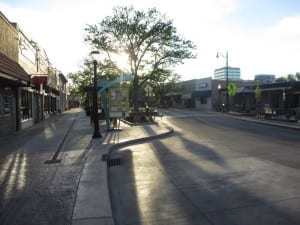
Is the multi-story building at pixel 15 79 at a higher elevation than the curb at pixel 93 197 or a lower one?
higher

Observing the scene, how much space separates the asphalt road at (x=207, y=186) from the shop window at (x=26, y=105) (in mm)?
12213

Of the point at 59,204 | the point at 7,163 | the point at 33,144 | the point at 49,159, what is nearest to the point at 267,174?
the point at 59,204

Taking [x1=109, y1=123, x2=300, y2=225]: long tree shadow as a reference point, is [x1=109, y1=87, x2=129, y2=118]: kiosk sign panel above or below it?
above

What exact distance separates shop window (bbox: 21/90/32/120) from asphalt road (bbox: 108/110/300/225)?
40.1ft

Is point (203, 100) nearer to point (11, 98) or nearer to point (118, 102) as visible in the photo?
point (118, 102)

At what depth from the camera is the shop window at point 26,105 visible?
21.9m

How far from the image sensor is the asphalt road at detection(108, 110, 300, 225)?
216 inches

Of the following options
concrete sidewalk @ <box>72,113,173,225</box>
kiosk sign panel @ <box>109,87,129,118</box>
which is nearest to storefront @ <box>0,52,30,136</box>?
kiosk sign panel @ <box>109,87,129,118</box>

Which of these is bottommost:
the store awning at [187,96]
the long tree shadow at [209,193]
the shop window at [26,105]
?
the long tree shadow at [209,193]

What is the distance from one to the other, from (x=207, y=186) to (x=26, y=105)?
1867cm

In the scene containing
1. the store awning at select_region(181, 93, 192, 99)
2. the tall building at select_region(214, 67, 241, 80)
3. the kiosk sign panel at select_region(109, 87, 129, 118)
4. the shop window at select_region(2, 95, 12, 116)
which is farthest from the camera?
the tall building at select_region(214, 67, 241, 80)

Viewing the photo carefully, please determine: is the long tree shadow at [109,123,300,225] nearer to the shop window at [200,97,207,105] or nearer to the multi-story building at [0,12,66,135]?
the multi-story building at [0,12,66,135]

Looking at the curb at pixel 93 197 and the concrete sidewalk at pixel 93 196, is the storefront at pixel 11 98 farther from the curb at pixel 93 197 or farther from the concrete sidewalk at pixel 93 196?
the curb at pixel 93 197

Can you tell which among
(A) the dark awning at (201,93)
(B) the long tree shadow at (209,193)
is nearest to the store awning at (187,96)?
(A) the dark awning at (201,93)
